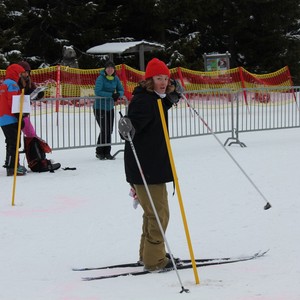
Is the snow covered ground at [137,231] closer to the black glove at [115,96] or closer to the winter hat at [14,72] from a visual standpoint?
the black glove at [115,96]

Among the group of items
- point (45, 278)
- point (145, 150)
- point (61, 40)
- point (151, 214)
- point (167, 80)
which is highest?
point (61, 40)

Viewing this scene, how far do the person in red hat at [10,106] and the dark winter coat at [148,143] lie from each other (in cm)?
561

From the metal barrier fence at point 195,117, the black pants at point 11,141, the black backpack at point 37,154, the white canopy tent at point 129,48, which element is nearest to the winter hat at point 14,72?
the black pants at point 11,141

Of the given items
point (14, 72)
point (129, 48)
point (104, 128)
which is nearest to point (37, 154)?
point (14, 72)

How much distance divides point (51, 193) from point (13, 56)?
1904cm

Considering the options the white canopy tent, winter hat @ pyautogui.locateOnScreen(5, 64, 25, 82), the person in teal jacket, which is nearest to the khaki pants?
winter hat @ pyautogui.locateOnScreen(5, 64, 25, 82)

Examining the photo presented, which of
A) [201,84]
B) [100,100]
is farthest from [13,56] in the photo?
[100,100]

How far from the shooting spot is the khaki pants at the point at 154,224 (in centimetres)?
580

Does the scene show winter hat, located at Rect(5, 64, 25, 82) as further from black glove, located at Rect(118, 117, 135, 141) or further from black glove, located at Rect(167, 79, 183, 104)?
black glove, located at Rect(118, 117, 135, 141)

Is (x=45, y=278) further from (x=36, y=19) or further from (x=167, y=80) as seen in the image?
(x=36, y=19)

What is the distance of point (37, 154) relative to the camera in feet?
38.2

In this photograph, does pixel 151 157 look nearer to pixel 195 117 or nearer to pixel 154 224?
pixel 154 224

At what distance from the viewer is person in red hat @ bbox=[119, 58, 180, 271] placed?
578 centimetres

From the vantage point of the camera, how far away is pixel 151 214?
580cm
